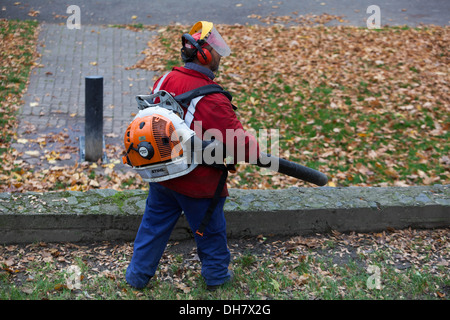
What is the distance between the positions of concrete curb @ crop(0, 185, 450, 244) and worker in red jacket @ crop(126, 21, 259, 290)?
2.30ft

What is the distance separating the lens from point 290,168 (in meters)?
3.84

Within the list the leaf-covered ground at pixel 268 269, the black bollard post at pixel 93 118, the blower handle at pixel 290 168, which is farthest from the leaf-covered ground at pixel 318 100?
the blower handle at pixel 290 168

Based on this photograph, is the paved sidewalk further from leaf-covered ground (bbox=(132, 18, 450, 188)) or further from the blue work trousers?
the blue work trousers

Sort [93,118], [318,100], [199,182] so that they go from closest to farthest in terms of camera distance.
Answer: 1. [199,182]
2. [93,118]
3. [318,100]

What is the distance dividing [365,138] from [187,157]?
4651mm

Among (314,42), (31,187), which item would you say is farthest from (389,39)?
(31,187)

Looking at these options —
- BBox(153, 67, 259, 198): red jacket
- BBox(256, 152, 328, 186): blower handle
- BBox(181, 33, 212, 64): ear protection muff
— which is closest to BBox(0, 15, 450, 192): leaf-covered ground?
BBox(256, 152, 328, 186): blower handle

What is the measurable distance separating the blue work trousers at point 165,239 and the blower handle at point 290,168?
41 centimetres

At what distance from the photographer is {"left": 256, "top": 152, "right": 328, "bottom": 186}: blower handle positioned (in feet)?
12.0

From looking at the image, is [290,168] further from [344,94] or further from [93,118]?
[344,94]

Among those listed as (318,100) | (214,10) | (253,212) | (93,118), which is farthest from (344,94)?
(214,10)

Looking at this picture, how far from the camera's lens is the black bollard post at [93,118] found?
627 centimetres

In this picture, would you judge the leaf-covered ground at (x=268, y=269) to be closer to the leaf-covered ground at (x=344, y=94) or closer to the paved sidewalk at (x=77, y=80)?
the leaf-covered ground at (x=344, y=94)

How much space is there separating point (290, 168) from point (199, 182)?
0.76 m
